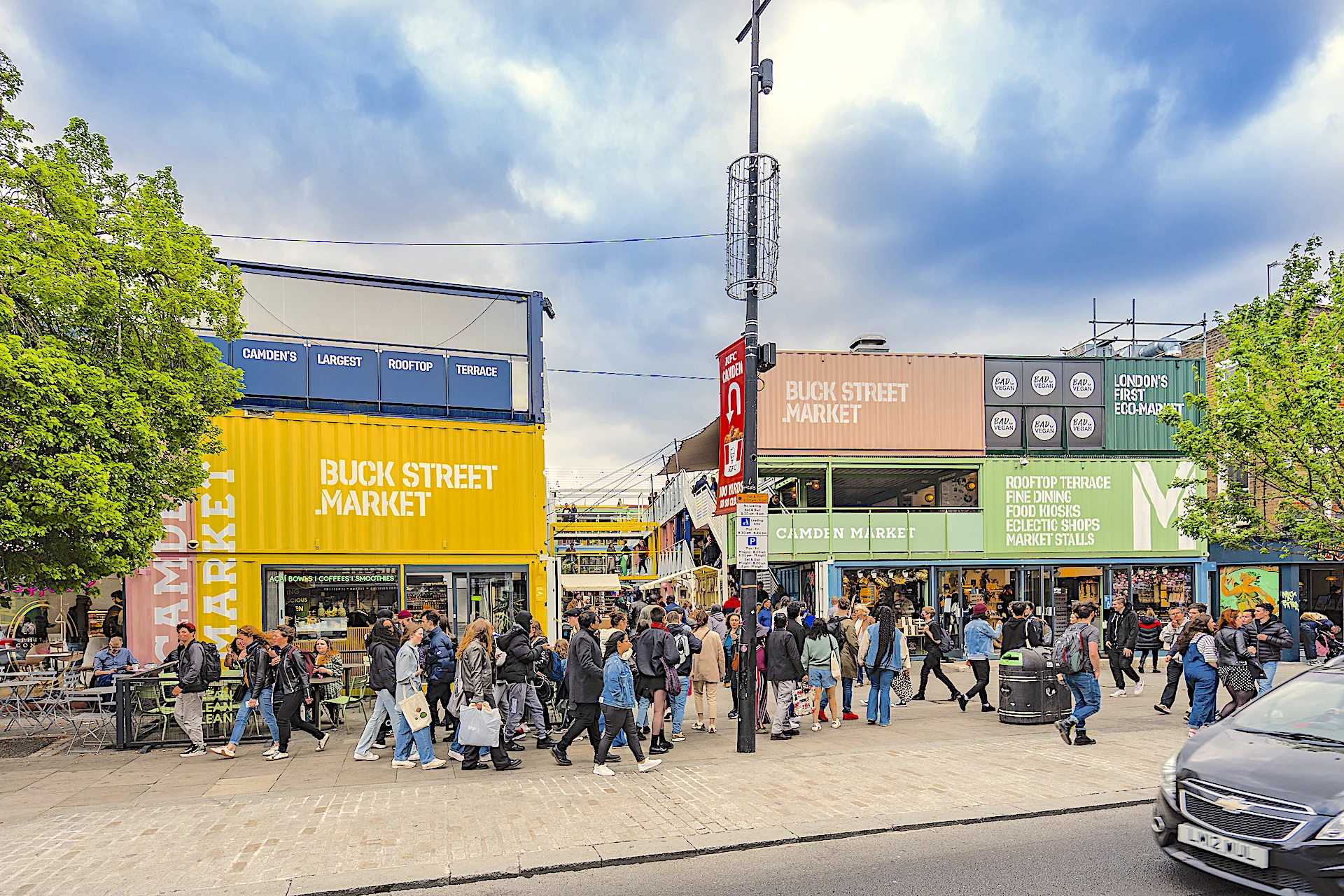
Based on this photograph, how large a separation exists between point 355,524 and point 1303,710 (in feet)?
47.7

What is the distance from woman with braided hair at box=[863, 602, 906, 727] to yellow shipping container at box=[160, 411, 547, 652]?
278 inches

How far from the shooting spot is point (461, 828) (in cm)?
752

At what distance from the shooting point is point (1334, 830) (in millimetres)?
5016

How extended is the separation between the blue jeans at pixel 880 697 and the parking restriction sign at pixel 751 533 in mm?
3036

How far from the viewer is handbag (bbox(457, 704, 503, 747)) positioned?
9633mm

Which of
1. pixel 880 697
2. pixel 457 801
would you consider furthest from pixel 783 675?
pixel 457 801

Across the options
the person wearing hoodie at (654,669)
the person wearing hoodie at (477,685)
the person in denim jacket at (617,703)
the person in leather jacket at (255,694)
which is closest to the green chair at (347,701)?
the person in leather jacket at (255,694)

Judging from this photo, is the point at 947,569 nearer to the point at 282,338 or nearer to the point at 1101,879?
the point at 282,338

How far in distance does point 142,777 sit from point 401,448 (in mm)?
8290

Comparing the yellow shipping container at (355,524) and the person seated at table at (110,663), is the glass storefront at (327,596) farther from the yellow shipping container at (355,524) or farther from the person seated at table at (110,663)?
the person seated at table at (110,663)

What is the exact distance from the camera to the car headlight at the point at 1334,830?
4988 millimetres

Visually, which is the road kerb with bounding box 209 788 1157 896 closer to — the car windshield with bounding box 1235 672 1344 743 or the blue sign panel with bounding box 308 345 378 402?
the car windshield with bounding box 1235 672 1344 743

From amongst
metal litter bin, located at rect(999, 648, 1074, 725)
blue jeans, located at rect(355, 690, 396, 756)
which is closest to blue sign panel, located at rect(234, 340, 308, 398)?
blue jeans, located at rect(355, 690, 396, 756)

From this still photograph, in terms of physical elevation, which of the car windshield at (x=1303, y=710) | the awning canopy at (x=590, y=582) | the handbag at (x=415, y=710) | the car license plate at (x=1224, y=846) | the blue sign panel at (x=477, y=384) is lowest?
the awning canopy at (x=590, y=582)
